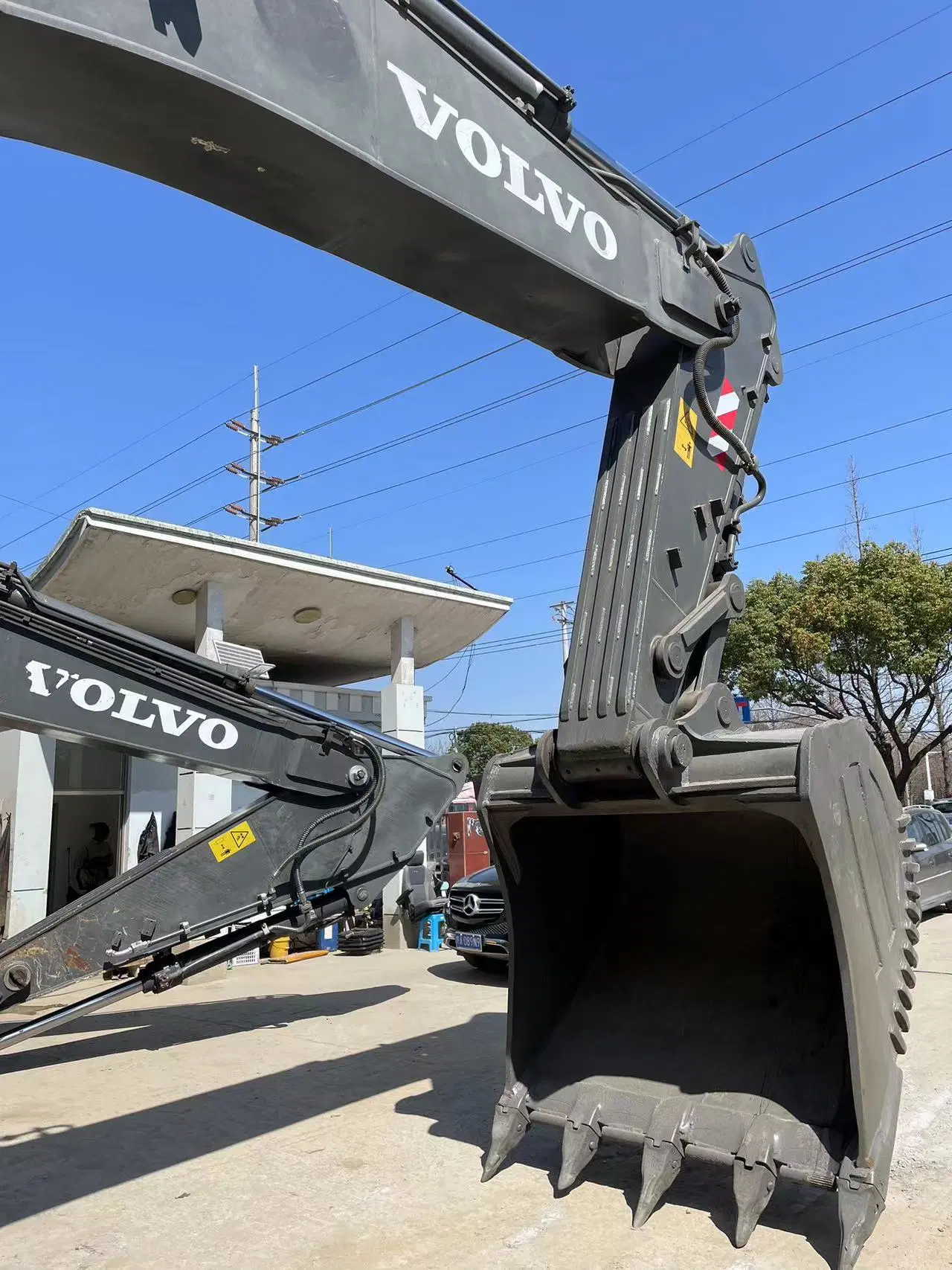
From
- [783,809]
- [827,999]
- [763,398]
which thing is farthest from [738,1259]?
[763,398]

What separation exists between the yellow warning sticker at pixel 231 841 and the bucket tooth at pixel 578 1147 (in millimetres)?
3086

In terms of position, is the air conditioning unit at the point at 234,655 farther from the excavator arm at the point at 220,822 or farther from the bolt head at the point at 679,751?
the bolt head at the point at 679,751

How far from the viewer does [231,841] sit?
251 inches

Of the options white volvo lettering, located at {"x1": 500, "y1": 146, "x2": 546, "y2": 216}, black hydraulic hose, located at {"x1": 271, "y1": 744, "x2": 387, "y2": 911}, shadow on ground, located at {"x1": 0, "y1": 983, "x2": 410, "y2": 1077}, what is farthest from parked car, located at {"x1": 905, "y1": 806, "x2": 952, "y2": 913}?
white volvo lettering, located at {"x1": 500, "y1": 146, "x2": 546, "y2": 216}

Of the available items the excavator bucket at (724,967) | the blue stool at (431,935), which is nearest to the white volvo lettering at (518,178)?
the excavator bucket at (724,967)

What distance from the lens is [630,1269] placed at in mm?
3352

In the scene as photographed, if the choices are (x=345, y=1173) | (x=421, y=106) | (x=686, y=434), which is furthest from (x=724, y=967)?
(x=421, y=106)

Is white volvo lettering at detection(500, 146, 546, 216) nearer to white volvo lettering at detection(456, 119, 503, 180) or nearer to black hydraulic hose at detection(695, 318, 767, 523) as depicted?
white volvo lettering at detection(456, 119, 503, 180)

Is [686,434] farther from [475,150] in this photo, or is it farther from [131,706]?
[131,706]

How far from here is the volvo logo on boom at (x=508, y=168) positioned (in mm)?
3014

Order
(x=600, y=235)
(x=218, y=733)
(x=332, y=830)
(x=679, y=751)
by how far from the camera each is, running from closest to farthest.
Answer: (x=679, y=751) < (x=600, y=235) < (x=218, y=733) < (x=332, y=830)

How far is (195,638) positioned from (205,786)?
1.87m

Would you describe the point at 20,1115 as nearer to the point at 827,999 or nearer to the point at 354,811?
the point at 354,811

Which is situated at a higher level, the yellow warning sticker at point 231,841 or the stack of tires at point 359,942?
the yellow warning sticker at point 231,841
